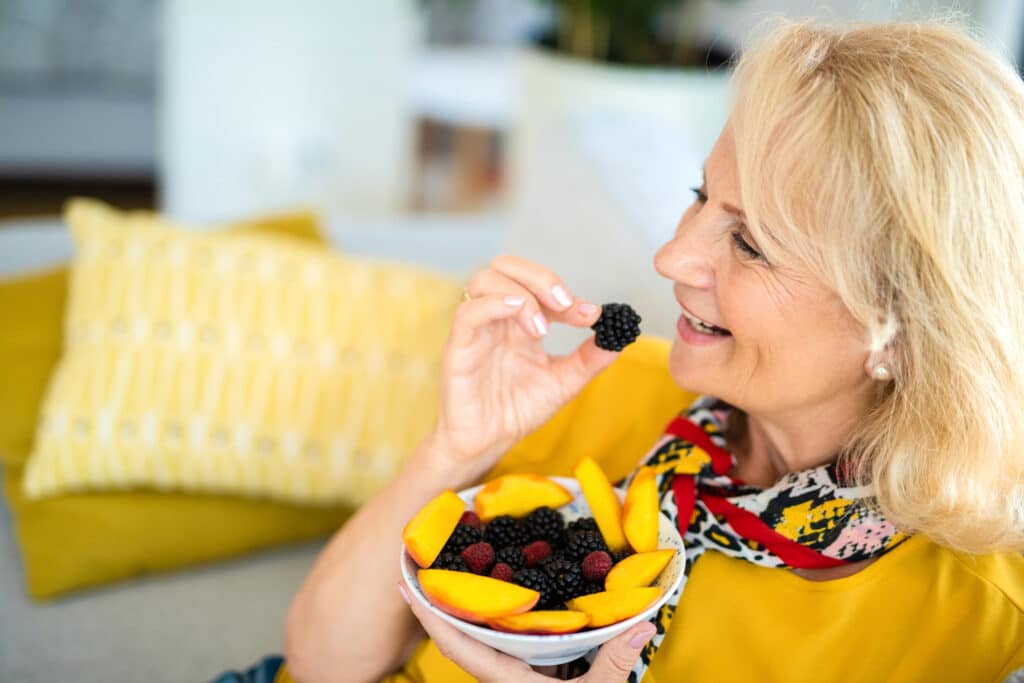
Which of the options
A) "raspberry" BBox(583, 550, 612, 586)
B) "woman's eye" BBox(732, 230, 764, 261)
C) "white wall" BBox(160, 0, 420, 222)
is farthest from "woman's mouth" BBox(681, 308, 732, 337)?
"white wall" BBox(160, 0, 420, 222)

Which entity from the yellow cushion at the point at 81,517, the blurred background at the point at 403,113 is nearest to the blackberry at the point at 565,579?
the blurred background at the point at 403,113

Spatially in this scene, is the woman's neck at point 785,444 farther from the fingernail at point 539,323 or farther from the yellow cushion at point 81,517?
the yellow cushion at point 81,517

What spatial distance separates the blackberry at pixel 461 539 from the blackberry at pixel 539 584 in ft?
0.25

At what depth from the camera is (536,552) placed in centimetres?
109

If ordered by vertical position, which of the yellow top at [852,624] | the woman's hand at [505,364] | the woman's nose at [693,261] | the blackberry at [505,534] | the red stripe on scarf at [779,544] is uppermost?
the woman's nose at [693,261]

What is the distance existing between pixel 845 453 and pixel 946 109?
1.30 ft

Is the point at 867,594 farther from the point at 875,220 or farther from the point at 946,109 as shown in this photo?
the point at 946,109

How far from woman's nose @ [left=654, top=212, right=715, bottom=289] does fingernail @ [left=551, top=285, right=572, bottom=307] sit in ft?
0.37

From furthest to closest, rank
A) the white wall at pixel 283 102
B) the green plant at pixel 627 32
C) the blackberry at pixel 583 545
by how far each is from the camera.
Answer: the white wall at pixel 283 102 < the green plant at pixel 627 32 < the blackberry at pixel 583 545

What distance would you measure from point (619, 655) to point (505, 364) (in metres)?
0.43

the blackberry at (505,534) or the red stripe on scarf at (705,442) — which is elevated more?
the red stripe on scarf at (705,442)

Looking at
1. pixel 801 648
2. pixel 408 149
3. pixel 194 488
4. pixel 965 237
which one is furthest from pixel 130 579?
pixel 408 149

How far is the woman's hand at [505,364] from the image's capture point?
1.17 metres

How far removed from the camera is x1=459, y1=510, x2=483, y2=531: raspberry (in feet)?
3.67
